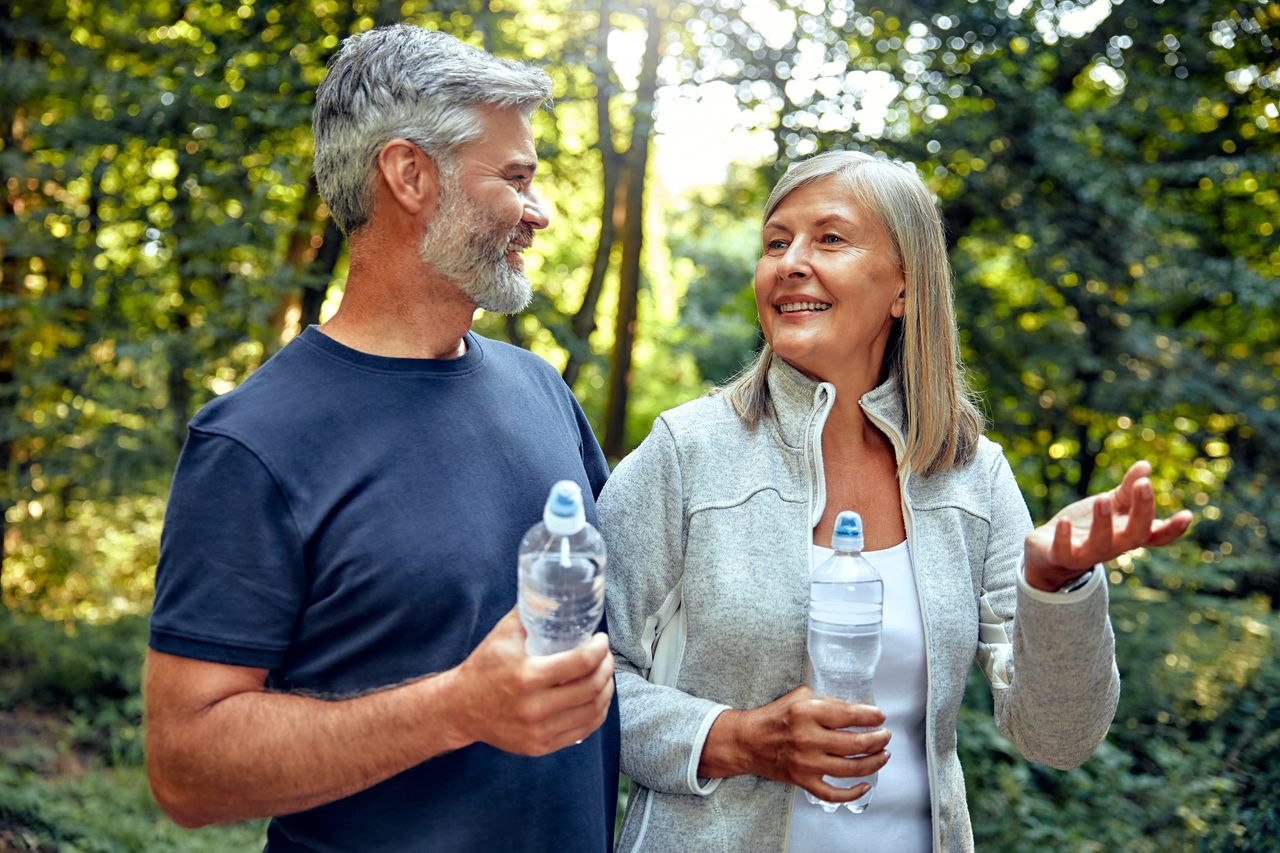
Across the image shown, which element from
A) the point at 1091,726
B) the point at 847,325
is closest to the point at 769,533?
the point at 847,325

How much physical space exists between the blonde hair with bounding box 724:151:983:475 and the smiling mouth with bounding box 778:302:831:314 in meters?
0.13

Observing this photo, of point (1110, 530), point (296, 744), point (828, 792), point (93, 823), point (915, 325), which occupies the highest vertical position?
point (915, 325)

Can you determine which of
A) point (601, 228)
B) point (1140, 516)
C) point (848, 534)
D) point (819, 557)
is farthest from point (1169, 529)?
point (601, 228)

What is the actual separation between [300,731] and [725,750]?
2.66ft

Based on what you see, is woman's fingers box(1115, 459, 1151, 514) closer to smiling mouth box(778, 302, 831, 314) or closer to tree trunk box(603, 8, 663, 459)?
smiling mouth box(778, 302, 831, 314)

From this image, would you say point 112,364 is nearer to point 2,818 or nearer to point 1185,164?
point 2,818

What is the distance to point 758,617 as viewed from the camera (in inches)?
80.8

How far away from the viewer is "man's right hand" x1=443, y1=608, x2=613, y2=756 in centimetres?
148

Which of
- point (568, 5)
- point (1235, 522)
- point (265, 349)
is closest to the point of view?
point (265, 349)

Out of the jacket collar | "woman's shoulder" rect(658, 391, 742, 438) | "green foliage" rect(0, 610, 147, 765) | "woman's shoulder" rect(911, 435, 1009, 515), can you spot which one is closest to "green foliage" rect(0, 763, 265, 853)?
"green foliage" rect(0, 610, 147, 765)

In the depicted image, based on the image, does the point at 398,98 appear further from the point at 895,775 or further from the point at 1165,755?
the point at 1165,755

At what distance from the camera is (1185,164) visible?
20.7ft

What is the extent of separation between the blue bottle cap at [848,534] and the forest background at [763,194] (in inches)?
138

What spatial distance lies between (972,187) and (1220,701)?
3.13 meters
